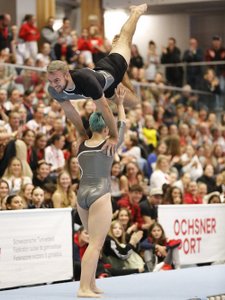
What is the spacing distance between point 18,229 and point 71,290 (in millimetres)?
1740

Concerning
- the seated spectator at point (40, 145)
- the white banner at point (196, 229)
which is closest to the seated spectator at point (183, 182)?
the white banner at point (196, 229)

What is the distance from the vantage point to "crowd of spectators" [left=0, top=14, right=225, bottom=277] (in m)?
12.0

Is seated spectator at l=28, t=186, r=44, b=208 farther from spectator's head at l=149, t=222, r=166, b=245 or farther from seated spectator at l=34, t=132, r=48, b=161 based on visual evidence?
seated spectator at l=34, t=132, r=48, b=161

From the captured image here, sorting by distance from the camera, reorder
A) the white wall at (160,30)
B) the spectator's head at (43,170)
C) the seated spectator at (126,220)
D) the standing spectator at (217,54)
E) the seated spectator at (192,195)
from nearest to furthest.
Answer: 1. the seated spectator at (126,220)
2. the spectator's head at (43,170)
3. the seated spectator at (192,195)
4. the standing spectator at (217,54)
5. the white wall at (160,30)

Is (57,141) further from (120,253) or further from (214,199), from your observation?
(120,253)

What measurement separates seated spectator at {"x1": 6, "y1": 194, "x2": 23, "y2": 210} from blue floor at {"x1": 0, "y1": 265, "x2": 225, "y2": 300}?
1796mm

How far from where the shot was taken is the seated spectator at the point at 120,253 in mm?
11094

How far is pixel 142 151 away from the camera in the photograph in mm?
15922

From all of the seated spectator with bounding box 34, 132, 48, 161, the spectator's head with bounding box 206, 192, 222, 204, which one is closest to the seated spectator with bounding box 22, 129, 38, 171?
→ the seated spectator with bounding box 34, 132, 48, 161

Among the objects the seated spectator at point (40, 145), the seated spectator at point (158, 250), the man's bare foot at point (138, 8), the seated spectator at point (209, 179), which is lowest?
the seated spectator at point (158, 250)

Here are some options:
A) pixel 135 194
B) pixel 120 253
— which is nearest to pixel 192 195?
pixel 135 194

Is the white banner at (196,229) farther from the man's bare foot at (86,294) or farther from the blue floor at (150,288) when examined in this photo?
the man's bare foot at (86,294)

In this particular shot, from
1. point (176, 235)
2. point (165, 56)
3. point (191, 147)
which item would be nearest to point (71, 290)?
point (176, 235)

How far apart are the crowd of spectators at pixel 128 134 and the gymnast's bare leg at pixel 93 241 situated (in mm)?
2703
